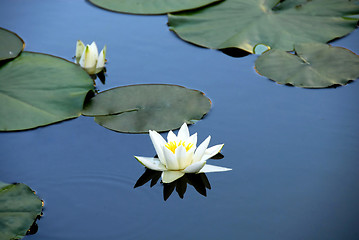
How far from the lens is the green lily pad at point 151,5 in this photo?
3545mm

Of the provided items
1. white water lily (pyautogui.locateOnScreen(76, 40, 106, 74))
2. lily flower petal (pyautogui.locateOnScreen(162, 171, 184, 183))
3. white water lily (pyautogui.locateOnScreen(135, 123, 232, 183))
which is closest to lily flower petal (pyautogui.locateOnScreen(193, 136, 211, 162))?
white water lily (pyautogui.locateOnScreen(135, 123, 232, 183))

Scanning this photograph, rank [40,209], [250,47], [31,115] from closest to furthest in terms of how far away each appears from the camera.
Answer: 1. [40,209]
2. [31,115]
3. [250,47]

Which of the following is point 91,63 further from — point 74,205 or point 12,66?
point 74,205

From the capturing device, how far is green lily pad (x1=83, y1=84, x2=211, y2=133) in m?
2.50

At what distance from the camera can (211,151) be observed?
227 cm

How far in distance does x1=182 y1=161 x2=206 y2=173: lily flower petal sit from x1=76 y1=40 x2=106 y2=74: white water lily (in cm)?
108

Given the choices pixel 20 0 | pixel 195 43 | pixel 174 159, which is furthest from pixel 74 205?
pixel 20 0

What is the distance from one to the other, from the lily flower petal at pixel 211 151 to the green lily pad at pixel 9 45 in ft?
4.73

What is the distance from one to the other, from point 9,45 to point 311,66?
1.96 m

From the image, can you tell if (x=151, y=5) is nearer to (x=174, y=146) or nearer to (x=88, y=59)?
(x=88, y=59)

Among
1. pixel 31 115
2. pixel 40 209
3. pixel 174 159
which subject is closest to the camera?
pixel 40 209

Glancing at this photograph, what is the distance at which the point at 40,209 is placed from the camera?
6.44ft

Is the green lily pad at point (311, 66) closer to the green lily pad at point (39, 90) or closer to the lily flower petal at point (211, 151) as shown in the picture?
the lily flower petal at point (211, 151)

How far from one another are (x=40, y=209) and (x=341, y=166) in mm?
1432
